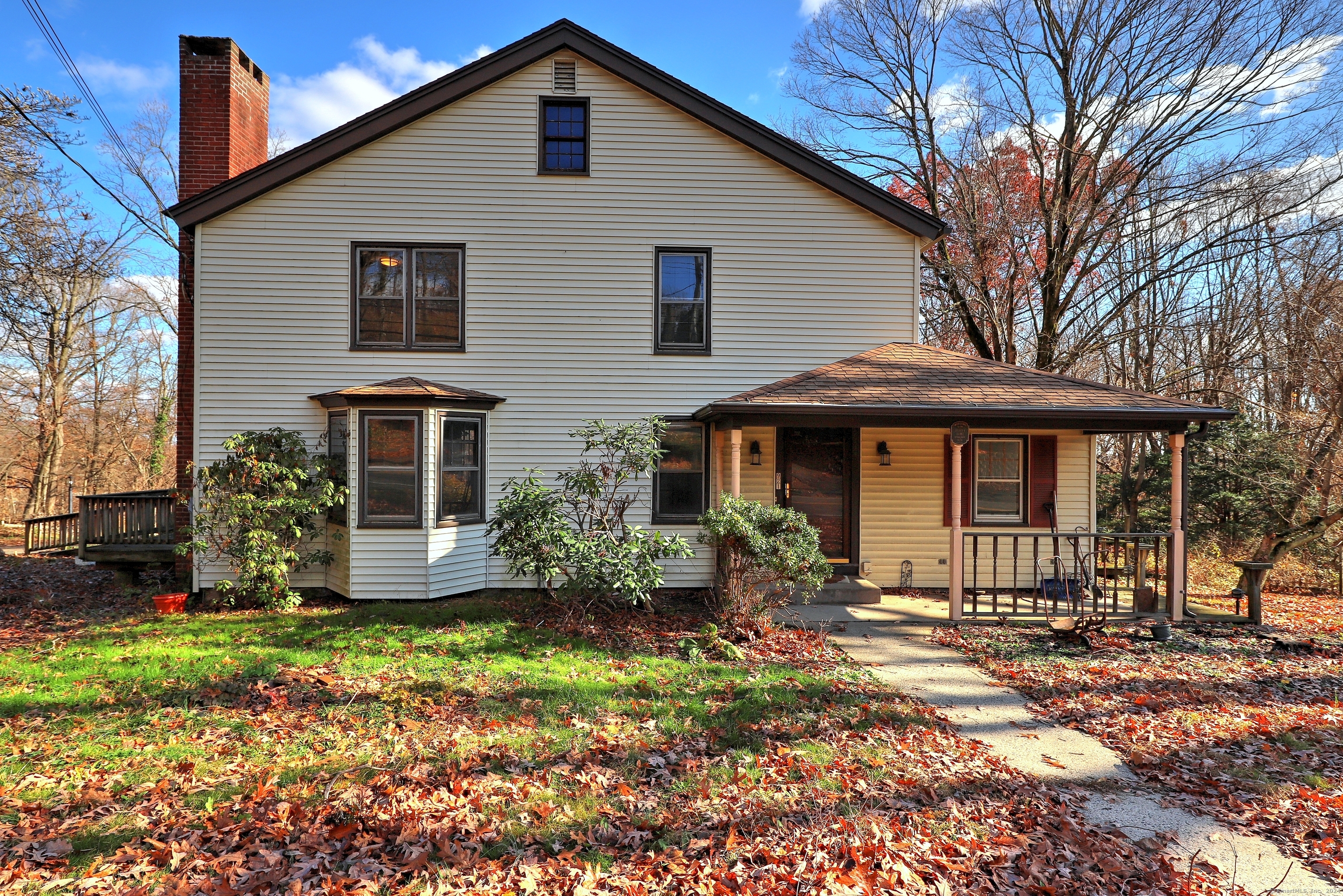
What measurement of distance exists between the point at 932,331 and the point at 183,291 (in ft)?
56.3

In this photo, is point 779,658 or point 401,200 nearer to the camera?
point 779,658

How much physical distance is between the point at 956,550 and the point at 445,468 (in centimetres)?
689

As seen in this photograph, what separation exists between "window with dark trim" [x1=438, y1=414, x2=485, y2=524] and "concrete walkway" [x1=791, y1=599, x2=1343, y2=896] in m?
5.07

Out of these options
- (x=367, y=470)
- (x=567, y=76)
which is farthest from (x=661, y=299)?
(x=367, y=470)

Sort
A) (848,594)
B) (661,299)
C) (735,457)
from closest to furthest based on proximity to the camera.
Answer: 1. (735,457)
2. (848,594)
3. (661,299)

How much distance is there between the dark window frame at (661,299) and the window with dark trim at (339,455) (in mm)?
4509

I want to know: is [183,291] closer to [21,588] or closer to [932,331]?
[21,588]

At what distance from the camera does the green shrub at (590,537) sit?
25.7 feet

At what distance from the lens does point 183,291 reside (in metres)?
10.5

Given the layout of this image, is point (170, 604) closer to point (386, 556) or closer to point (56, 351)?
point (386, 556)

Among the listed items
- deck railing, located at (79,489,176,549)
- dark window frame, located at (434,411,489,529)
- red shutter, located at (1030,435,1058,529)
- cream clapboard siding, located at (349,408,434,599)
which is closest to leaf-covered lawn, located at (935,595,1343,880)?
red shutter, located at (1030,435,1058,529)

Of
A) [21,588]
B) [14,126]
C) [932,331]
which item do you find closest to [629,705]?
[21,588]

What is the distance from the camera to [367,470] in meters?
9.26

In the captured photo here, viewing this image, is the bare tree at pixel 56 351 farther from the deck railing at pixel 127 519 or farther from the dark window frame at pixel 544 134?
the dark window frame at pixel 544 134
